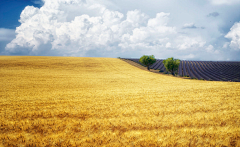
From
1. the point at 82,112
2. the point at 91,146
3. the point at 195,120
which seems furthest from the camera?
the point at 82,112

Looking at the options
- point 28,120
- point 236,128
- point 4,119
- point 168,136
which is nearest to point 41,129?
point 28,120

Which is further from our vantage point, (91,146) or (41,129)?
(41,129)

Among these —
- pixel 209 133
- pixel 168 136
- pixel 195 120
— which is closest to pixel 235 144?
pixel 209 133

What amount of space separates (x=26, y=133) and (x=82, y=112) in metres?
3.13

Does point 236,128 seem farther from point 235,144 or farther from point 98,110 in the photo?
point 98,110

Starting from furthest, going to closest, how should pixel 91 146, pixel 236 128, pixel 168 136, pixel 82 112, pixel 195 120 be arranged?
pixel 82 112 < pixel 195 120 < pixel 236 128 < pixel 168 136 < pixel 91 146

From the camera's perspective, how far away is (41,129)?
6.01 m

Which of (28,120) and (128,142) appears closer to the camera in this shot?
(128,142)

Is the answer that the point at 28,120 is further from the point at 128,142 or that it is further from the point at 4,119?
the point at 128,142

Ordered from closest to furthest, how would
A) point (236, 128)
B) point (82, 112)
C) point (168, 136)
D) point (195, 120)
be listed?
point (168, 136)
point (236, 128)
point (195, 120)
point (82, 112)

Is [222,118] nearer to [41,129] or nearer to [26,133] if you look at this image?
[41,129]

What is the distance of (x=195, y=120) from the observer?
22.4 ft

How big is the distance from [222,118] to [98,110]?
7.80 meters

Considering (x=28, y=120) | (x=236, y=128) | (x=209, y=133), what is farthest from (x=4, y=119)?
(x=236, y=128)
